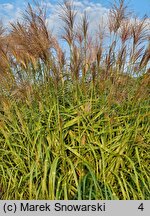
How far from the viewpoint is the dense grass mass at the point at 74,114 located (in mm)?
2632

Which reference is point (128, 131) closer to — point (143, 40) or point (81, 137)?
point (81, 137)

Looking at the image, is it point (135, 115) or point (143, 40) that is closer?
point (135, 115)

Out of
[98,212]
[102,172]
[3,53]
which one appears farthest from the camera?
[3,53]

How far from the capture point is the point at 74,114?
2.94m

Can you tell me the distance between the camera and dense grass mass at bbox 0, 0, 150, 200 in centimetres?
263

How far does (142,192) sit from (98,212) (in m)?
0.39

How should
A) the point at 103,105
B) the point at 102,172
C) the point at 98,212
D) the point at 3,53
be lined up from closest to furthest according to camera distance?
the point at 98,212, the point at 102,172, the point at 103,105, the point at 3,53

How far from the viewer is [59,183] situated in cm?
251

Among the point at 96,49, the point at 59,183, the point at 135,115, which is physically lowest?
the point at 59,183

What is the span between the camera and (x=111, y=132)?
2783 millimetres

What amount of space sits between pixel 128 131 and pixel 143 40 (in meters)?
0.95

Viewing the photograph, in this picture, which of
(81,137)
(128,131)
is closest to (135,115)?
(128,131)

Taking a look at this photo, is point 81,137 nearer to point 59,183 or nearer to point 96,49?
point 59,183

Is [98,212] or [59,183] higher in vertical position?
[59,183]
